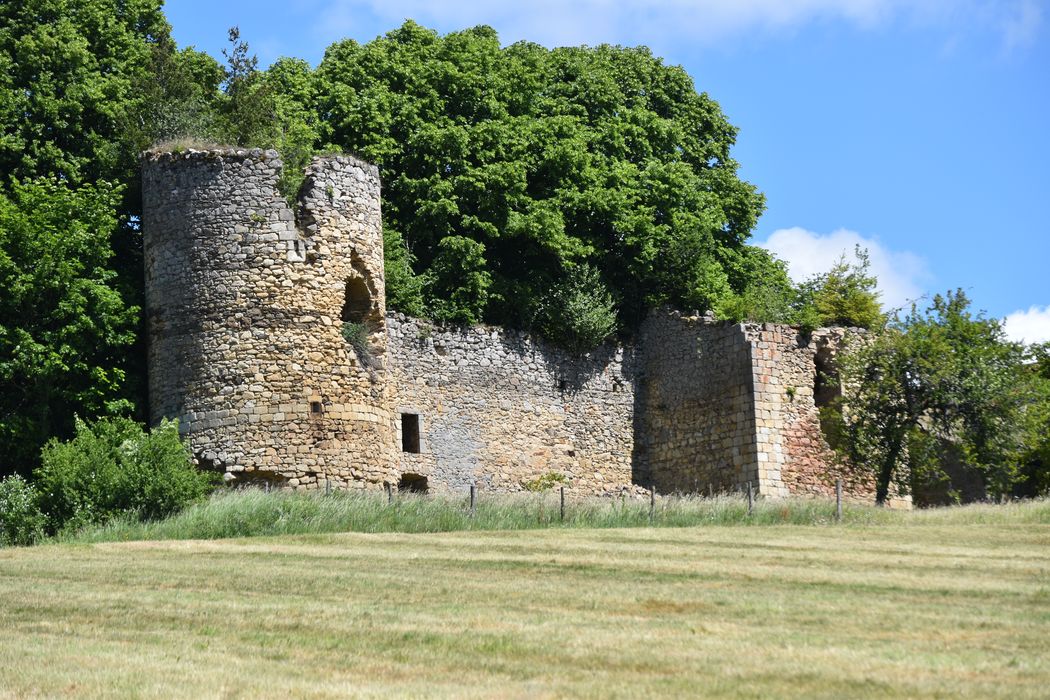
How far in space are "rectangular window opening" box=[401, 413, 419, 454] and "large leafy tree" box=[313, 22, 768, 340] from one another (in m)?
2.17

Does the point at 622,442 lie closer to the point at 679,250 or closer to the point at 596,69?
the point at 679,250

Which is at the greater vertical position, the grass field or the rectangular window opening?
the rectangular window opening

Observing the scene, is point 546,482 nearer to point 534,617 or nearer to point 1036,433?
point 1036,433

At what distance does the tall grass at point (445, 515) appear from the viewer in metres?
24.7

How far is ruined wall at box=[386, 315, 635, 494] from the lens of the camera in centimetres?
3102

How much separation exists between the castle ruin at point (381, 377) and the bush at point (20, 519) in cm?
276

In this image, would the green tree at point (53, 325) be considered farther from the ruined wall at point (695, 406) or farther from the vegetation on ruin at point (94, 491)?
the ruined wall at point (695, 406)

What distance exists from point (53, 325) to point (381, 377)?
5.39 m

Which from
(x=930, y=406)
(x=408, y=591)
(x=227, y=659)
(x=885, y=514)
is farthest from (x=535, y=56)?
(x=227, y=659)

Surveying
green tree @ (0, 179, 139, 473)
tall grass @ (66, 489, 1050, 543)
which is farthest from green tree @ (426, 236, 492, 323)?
green tree @ (0, 179, 139, 473)

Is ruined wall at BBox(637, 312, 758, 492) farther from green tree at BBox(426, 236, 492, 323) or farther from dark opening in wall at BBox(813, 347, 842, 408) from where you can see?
green tree at BBox(426, 236, 492, 323)

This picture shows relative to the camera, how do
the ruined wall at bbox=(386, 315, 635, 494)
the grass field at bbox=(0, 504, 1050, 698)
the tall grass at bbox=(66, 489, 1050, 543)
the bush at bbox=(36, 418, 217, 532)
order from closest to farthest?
the grass field at bbox=(0, 504, 1050, 698) < the tall grass at bbox=(66, 489, 1050, 543) < the bush at bbox=(36, 418, 217, 532) < the ruined wall at bbox=(386, 315, 635, 494)

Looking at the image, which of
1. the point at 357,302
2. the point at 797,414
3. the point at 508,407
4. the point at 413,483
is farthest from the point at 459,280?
the point at 797,414

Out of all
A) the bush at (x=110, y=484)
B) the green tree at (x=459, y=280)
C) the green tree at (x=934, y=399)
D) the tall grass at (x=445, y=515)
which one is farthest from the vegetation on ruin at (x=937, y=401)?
the bush at (x=110, y=484)
